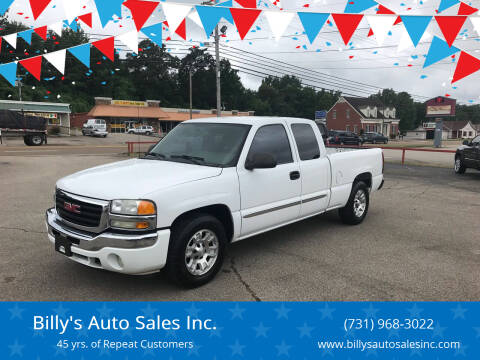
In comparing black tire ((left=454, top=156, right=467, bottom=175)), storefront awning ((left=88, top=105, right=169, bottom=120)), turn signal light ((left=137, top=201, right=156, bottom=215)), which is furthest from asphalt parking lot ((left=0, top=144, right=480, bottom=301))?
storefront awning ((left=88, top=105, right=169, bottom=120))

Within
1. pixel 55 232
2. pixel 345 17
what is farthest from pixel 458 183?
pixel 55 232

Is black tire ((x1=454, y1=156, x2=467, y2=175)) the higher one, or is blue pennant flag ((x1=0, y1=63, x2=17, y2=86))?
blue pennant flag ((x1=0, y1=63, x2=17, y2=86))

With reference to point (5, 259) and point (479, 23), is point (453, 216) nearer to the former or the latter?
point (479, 23)

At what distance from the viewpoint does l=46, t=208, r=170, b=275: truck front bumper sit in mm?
3389

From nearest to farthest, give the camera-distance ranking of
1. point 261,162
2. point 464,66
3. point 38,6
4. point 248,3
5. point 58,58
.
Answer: point 261,162 < point 38,6 < point 248,3 < point 464,66 < point 58,58

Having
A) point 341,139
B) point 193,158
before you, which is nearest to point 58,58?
point 193,158

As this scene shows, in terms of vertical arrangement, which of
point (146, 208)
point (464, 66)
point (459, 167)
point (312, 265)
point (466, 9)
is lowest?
point (312, 265)

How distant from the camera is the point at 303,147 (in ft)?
17.3

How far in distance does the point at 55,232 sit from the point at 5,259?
1.41 metres

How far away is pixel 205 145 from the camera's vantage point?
183 inches

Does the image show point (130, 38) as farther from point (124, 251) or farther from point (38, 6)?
point (124, 251)

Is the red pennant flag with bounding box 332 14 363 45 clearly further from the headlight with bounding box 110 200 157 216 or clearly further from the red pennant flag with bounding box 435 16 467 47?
the headlight with bounding box 110 200 157 216

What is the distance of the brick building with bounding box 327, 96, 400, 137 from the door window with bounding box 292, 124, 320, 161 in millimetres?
65410

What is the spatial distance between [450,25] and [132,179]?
8200 mm
